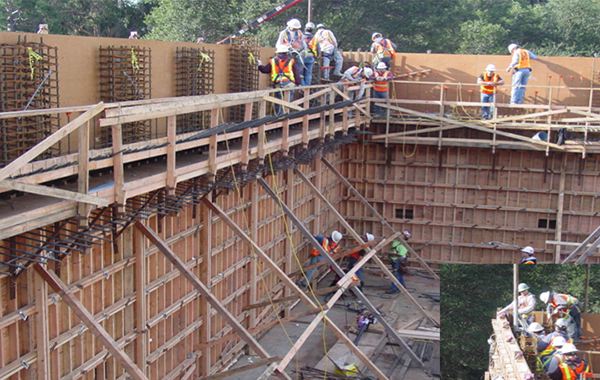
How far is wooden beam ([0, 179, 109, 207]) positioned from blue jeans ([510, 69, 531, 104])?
14.3 metres

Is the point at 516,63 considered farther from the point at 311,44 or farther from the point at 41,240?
the point at 41,240

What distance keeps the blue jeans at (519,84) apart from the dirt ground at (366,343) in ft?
18.4

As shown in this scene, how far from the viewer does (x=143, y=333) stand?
966 centimetres

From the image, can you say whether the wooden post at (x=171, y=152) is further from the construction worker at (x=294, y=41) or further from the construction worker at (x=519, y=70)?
the construction worker at (x=519, y=70)

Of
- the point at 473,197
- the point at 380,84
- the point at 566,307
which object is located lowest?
the point at 566,307

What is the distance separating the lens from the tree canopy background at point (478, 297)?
10445 mm

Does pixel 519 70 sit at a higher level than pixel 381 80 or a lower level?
higher

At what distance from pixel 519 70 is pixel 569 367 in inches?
427

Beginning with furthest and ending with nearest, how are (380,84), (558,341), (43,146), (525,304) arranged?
1. (380,84)
2. (525,304)
3. (558,341)
4. (43,146)

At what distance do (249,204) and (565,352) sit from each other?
228 inches

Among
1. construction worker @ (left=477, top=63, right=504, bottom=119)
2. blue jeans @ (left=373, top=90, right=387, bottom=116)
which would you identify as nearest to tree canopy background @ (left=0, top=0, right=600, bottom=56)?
blue jeans @ (left=373, top=90, right=387, bottom=116)

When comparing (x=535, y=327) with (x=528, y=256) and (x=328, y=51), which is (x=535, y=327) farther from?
(x=328, y=51)

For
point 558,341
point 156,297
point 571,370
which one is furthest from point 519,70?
point 156,297

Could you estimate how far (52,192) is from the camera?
21.6 feet
